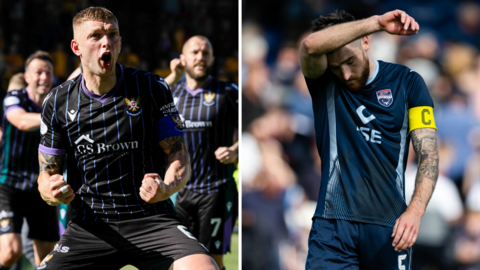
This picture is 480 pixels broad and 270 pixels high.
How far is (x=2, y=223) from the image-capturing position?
5.22m

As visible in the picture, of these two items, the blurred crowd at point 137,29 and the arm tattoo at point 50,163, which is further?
the blurred crowd at point 137,29

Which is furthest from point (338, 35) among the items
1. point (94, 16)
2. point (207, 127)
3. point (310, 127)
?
point (310, 127)

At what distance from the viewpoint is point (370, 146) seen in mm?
2957

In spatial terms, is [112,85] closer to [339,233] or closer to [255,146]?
[339,233]

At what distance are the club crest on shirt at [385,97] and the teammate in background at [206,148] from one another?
2502mm

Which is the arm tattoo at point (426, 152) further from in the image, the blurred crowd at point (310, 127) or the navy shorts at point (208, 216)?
the blurred crowd at point (310, 127)

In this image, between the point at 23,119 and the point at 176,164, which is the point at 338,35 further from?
the point at 23,119

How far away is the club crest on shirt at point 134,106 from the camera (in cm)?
310

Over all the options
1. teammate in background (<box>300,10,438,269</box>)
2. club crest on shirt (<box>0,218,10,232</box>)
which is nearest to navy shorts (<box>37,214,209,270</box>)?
teammate in background (<box>300,10,438,269</box>)

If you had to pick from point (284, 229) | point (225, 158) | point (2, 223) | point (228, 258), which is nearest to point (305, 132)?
point (284, 229)

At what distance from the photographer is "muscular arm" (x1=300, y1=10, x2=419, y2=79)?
2650 mm

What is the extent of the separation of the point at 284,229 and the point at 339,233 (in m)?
4.42

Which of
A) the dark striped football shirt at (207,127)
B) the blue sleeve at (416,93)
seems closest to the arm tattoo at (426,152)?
the blue sleeve at (416,93)

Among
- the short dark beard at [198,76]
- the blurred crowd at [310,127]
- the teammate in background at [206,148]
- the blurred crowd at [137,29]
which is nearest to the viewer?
the teammate in background at [206,148]
